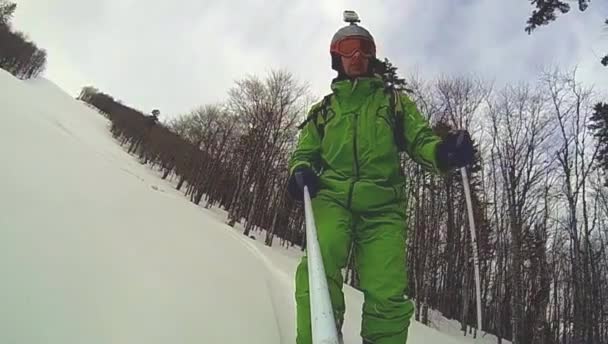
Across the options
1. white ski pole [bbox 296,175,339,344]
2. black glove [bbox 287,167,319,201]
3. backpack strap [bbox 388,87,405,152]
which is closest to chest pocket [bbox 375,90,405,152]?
backpack strap [bbox 388,87,405,152]

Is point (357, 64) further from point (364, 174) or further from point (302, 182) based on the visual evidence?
point (302, 182)

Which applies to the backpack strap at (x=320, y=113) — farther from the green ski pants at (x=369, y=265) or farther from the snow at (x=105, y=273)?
the snow at (x=105, y=273)

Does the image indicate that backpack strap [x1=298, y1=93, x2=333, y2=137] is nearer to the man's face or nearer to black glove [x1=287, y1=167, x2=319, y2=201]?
the man's face

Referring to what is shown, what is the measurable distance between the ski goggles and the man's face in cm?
2

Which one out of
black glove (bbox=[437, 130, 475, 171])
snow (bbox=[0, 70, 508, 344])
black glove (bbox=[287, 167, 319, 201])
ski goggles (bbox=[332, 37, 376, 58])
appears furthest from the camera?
ski goggles (bbox=[332, 37, 376, 58])

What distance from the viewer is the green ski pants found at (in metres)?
1.62

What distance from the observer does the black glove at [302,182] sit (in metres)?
1.83

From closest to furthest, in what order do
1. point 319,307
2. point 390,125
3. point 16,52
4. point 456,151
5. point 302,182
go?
1. point 319,307
2. point 456,151
3. point 302,182
4. point 390,125
5. point 16,52

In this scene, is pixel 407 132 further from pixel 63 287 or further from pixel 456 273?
pixel 456 273

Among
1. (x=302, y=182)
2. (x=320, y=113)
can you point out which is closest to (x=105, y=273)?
(x=302, y=182)

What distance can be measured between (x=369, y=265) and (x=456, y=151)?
57 centimetres

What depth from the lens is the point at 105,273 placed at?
1.89m

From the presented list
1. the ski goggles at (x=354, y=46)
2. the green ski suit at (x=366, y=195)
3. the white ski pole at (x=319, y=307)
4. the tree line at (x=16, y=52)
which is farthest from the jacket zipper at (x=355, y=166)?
the tree line at (x=16, y=52)

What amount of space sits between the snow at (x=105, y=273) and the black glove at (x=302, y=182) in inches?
27.6
